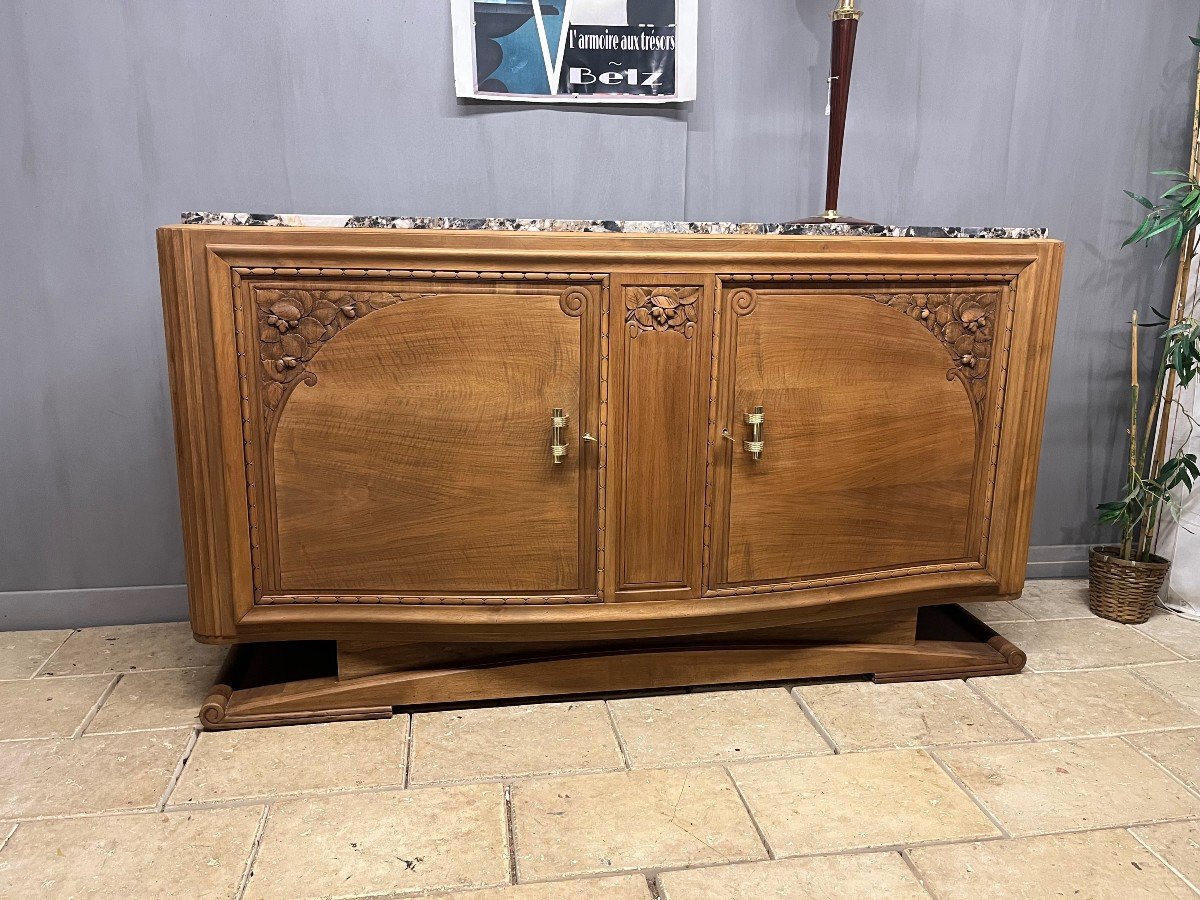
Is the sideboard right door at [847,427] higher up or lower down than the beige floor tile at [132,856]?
higher up

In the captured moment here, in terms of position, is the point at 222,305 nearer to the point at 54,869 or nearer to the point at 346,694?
the point at 346,694

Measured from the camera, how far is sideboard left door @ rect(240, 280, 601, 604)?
5.10 ft

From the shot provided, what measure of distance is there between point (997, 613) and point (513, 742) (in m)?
1.36

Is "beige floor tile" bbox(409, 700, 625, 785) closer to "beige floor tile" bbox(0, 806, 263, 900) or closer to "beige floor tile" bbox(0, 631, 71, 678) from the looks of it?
"beige floor tile" bbox(0, 806, 263, 900)

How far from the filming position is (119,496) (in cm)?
213

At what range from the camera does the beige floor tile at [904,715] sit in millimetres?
1695

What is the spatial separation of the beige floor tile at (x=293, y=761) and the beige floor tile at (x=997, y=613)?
147cm

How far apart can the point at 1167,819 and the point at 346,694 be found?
1.47m

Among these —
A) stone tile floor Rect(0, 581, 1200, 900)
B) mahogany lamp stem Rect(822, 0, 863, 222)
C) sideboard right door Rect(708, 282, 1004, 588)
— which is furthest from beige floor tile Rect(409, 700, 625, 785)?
mahogany lamp stem Rect(822, 0, 863, 222)

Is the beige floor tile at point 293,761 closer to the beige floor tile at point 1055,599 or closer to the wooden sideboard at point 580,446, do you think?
the wooden sideboard at point 580,446

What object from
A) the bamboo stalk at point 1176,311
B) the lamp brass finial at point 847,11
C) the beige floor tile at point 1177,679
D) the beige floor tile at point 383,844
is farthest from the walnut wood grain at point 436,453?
the bamboo stalk at point 1176,311

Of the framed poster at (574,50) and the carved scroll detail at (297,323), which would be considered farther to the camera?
the framed poster at (574,50)

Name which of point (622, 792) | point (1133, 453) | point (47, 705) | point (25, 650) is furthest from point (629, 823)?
point (1133, 453)

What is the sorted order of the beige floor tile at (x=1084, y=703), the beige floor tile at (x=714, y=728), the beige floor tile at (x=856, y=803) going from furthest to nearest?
the beige floor tile at (x=1084, y=703) < the beige floor tile at (x=714, y=728) < the beige floor tile at (x=856, y=803)
